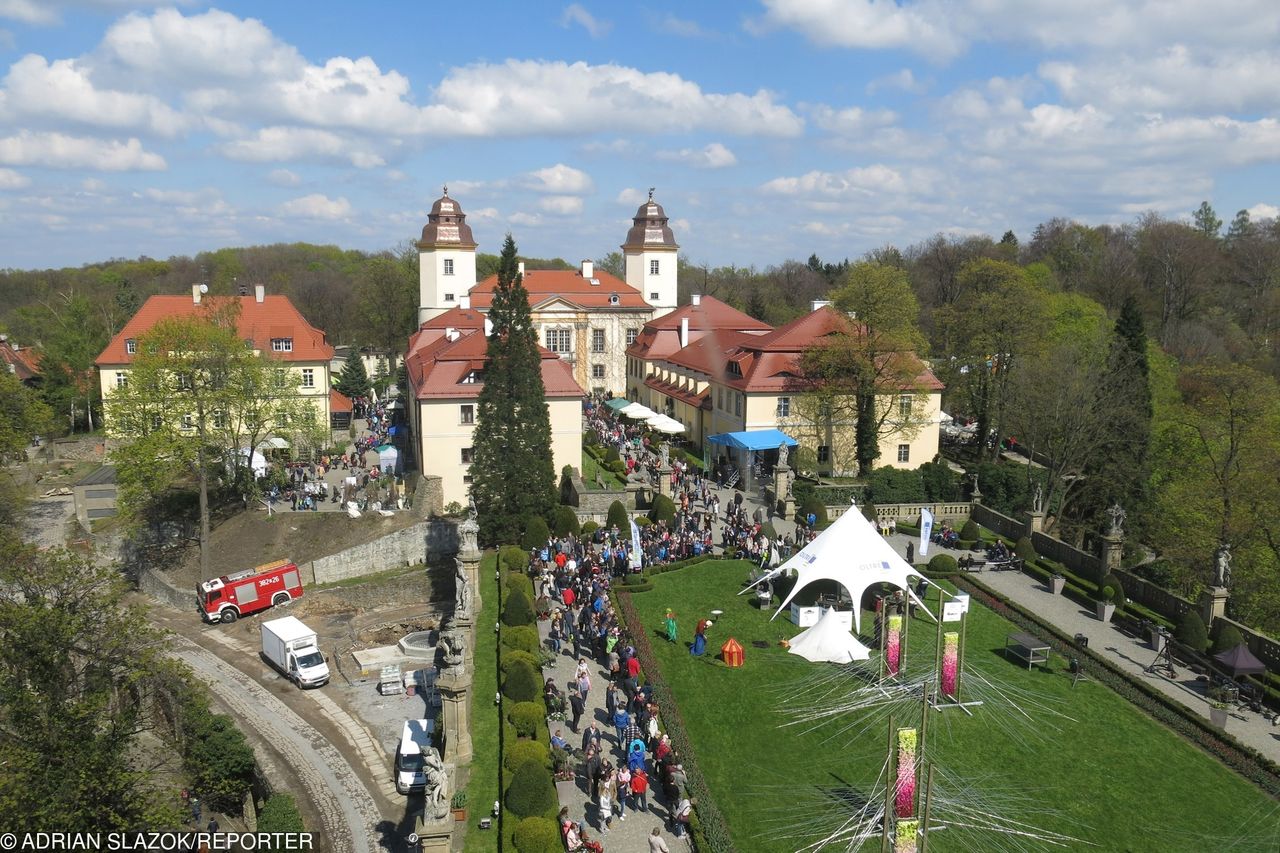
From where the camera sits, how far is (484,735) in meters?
19.6

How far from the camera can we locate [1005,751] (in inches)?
749

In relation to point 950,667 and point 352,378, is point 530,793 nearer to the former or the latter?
point 950,667

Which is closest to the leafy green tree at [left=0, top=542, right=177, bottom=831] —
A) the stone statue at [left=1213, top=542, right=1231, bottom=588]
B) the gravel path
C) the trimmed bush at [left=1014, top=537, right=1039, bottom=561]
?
the gravel path

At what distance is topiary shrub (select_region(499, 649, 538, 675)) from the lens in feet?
68.6

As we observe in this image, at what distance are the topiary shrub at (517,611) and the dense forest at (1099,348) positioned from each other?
20876 mm

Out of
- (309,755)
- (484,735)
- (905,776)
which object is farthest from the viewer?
(309,755)

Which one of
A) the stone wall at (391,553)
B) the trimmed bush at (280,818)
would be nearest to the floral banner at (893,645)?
the trimmed bush at (280,818)

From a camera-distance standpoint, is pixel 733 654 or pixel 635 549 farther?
pixel 635 549

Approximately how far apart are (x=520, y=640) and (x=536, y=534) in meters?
9.42

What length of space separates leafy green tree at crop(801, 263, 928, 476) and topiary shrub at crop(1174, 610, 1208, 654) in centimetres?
1863

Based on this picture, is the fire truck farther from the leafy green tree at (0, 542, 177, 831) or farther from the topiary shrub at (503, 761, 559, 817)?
the topiary shrub at (503, 761, 559, 817)

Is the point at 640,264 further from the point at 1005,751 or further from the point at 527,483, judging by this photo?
the point at 1005,751

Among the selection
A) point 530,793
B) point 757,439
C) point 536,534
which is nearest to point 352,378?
point 757,439

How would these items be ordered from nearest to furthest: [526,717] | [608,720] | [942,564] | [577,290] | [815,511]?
[526,717] < [608,720] < [942,564] < [815,511] < [577,290]
